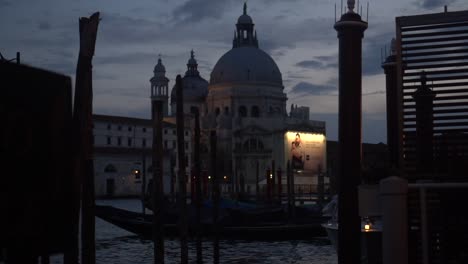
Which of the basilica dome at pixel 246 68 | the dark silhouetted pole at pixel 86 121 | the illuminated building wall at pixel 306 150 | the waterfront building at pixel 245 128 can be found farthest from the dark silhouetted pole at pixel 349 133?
the basilica dome at pixel 246 68

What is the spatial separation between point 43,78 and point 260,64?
75.4 metres

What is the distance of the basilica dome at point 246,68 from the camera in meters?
77.3

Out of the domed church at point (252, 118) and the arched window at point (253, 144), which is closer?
the domed church at point (252, 118)

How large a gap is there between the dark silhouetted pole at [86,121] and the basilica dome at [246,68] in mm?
68425

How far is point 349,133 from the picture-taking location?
6.36m

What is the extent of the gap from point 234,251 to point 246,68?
57.0m

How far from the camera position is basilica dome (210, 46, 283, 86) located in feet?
254

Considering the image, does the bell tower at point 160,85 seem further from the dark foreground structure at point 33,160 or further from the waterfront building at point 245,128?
the dark foreground structure at point 33,160

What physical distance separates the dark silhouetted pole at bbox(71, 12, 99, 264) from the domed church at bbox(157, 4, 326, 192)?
59.3 m

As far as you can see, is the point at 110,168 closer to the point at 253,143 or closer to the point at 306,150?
the point at 253,143

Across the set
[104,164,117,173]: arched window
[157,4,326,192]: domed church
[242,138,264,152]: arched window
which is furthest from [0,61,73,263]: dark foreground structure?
[242,138,264,152]: arched window

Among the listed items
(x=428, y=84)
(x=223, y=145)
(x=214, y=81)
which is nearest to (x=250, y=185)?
(x=223, y=145)

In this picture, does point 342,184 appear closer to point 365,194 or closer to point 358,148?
point 358,148

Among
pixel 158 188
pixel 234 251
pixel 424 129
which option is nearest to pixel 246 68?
pixel 234 251
